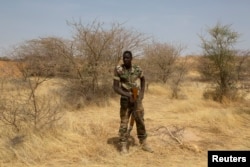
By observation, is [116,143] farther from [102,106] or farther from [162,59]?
[162,59]

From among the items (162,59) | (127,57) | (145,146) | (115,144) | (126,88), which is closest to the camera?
(127,57)

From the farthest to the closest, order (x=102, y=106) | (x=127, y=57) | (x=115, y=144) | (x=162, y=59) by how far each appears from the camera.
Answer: (x=162, y=59) < (x=102, y=106) < (x=115, y=144) < (x=127, y=57)

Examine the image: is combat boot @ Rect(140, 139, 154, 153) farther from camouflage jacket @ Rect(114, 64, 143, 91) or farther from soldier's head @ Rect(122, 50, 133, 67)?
soldier's head @ Rect(122, 50, 133, 67)

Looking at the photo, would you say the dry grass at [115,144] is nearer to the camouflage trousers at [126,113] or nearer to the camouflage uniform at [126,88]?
the camouflage trousers at [126,113]

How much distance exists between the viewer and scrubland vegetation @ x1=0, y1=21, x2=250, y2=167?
19.7 ft

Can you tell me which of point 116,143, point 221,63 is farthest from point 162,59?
point 116,143

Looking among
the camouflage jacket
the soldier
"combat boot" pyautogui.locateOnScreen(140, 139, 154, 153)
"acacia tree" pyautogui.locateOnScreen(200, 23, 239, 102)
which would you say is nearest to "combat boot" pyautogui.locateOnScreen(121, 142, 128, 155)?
the soldier

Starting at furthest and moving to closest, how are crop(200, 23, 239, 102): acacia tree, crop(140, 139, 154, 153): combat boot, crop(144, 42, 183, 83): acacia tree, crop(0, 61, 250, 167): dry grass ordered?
crop(144, 42, 183, 83): acacia tree → crop(200, 23, 239, 102): acacia tree → crop(140, 139, 154, 153): combat boot → crop(0, 61, 250, 167): dry grass

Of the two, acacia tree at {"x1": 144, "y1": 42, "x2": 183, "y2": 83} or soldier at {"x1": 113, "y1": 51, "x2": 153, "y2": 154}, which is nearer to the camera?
soldier at {"x1": 113, "y1": 51, "x2": 153, "y2": 154}

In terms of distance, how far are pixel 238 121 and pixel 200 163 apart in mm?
3416

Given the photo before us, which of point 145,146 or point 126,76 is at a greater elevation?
point 126,76

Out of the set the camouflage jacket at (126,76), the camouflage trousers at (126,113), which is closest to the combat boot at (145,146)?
the camouflage trousers at (126,113)

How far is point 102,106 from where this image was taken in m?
12.2

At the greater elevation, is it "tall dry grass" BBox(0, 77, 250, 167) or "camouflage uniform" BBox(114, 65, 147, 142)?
"camouflage uniform" BBox(114, 65, 147, 142)
